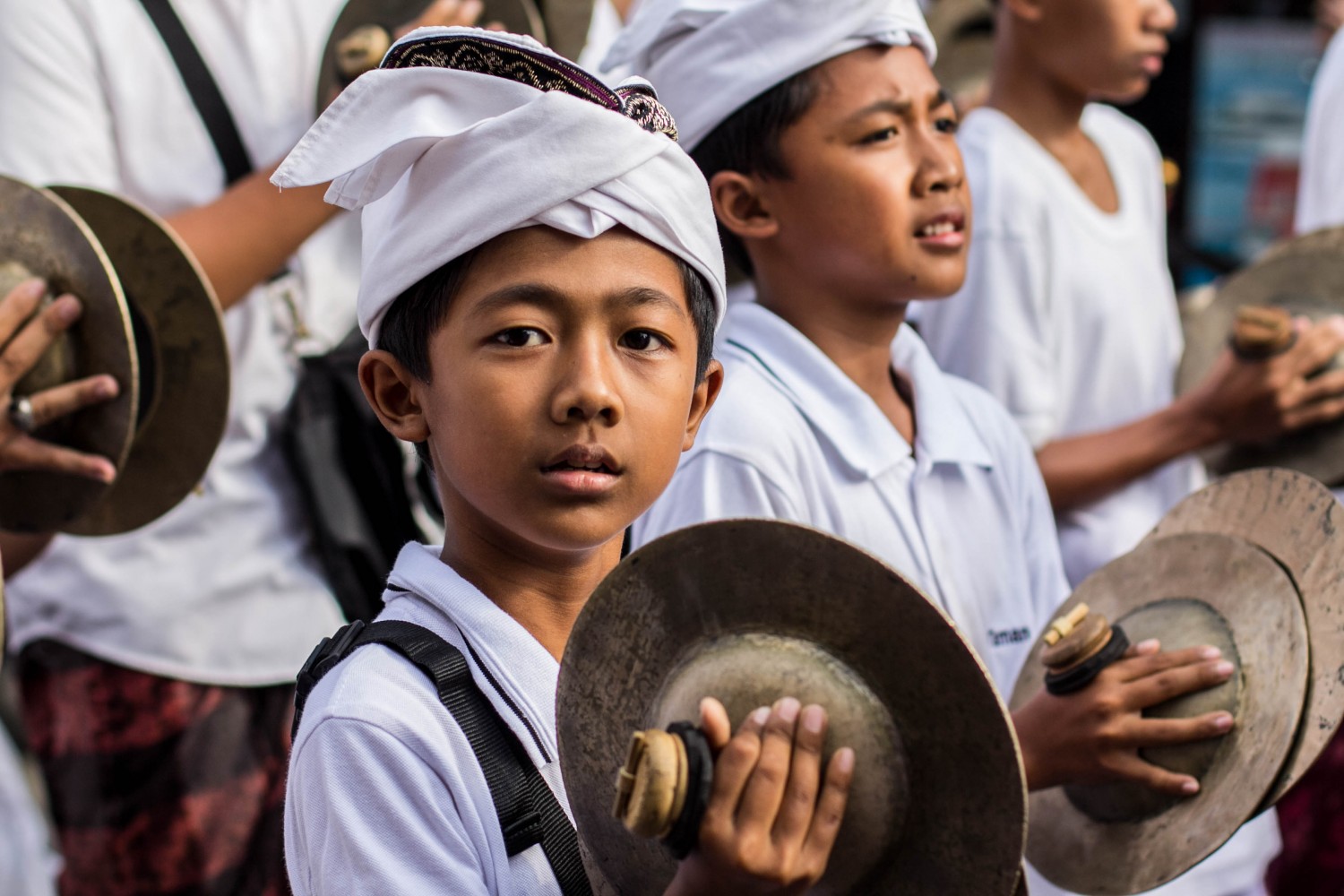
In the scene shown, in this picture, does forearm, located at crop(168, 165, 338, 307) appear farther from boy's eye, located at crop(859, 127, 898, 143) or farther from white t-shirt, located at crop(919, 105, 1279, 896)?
white t-shirt, located at crop(919, 105, 1279, 896)

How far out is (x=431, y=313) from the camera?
156 centimetres

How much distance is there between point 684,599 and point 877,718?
0.20 metres

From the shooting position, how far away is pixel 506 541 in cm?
163

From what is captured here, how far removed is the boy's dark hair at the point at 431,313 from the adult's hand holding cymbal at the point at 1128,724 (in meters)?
0.59

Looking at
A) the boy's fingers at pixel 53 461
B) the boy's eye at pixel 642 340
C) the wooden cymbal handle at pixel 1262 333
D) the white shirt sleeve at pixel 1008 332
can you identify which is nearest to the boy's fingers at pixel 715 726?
the boy's eye at pixel 642 340

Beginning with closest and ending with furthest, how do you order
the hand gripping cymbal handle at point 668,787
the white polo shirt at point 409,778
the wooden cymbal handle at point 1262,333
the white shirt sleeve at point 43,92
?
the hand gripping cymbal handle at point 668,787 < the white polo shirt at point 409,778 < the white shirt sleeve at point 43,92 < the wooden cymbal handle at point 1262,333

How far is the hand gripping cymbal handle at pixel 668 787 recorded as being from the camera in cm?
119

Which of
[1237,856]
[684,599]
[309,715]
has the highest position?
[684,599]

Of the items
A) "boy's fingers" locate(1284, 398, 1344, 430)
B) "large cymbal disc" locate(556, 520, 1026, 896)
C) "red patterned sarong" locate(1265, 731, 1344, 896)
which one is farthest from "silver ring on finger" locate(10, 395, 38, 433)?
"red patterned sarong" locate(1265, 731, 1344, 896)

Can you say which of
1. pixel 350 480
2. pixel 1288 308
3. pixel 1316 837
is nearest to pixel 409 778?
pixel 350 480

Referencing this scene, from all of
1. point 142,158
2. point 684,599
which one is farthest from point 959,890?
point 142,158

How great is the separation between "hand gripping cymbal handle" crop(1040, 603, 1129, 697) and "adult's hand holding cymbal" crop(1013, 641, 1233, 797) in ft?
0.05

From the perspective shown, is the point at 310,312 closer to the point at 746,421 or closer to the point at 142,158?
the point at 142,158

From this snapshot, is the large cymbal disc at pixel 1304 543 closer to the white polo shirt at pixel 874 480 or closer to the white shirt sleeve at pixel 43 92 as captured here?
the white polo shirt at pixel 874 480
